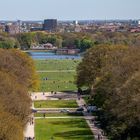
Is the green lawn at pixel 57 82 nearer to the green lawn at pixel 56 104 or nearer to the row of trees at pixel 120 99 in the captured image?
the green lawn at pixel 56 104

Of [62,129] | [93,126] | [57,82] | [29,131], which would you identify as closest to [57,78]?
[57,82]

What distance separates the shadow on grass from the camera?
5787 centimetres

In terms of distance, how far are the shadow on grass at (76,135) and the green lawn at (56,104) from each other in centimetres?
2039

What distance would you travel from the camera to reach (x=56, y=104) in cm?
8438

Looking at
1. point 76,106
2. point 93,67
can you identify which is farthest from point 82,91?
point 76,106

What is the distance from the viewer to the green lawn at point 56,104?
82137 mm

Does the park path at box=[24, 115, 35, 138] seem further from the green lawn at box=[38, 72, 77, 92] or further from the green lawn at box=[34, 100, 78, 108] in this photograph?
the green lawn at box=[38, 72, 77, 92]

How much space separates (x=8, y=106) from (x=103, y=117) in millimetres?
9920

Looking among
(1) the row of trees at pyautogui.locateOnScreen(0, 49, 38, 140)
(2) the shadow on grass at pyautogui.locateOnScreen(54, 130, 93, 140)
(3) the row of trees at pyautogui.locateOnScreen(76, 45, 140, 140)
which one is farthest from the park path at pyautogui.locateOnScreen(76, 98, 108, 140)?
(1) the row of trees at pyautogui.locateOnScreen(0, 49, 38, 140)

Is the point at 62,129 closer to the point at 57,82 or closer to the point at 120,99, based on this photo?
the point at 120,99

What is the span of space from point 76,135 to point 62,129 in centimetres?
406

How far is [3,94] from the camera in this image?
54.9 metres

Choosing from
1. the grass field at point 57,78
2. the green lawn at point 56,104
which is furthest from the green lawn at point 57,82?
the green lawn at point 56,104

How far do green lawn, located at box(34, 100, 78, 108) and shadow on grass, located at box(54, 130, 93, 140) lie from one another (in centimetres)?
2039
